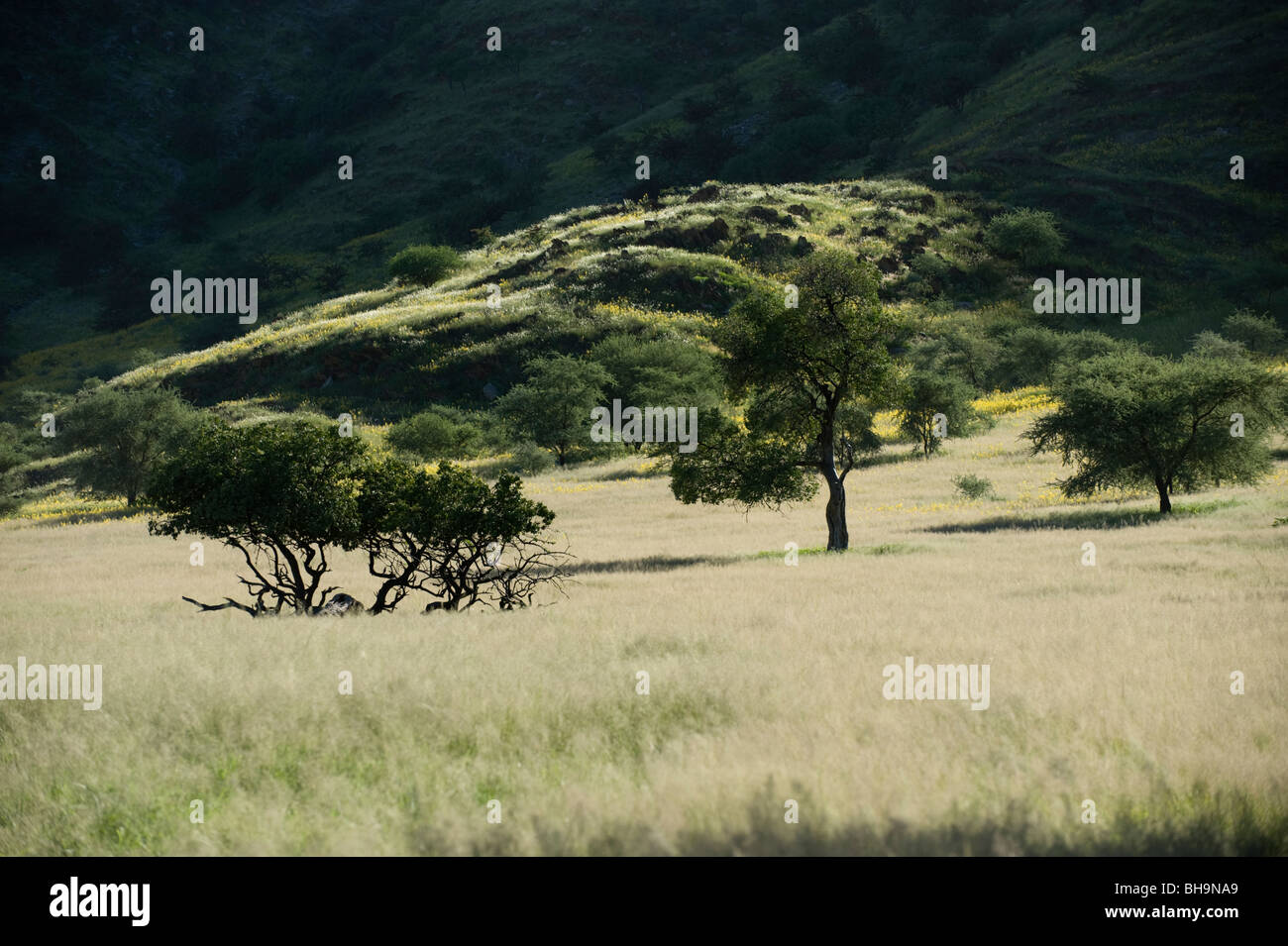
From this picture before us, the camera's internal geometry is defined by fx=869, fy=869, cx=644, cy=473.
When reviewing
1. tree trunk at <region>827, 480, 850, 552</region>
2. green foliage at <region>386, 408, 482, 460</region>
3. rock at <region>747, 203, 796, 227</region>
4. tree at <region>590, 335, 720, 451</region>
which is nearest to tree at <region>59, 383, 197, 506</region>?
green foliage at <region>386, 408, 482, 460</region>

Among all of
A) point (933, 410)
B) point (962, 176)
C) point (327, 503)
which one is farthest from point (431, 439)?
point (962, 176)

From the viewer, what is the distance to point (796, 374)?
27219 millimetres

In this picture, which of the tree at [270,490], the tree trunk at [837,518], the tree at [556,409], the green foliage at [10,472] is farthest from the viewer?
the tree at [556,409]

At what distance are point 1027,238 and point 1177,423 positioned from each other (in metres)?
82.5

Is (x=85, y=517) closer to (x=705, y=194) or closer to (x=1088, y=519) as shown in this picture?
(x=1088, y=519)

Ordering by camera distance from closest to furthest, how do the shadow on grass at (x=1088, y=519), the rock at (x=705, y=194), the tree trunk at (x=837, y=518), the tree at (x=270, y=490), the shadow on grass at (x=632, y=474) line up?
1. the tree at (x=270, y=490)
2. the tree trunk at (x=837, y=518)
3. the shadow on grass at (x=1088, y=519)
4. the shadow on grass at (x=632, y=474)
5. the rock at (x=705, y=194)

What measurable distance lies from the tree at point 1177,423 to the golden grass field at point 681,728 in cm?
1470

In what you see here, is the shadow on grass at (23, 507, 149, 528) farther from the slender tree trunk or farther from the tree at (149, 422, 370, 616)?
the slender tree trunk

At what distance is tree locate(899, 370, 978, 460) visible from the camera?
5259 cm

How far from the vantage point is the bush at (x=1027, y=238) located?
104 m

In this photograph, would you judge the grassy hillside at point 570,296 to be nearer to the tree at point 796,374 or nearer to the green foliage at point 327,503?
the tree at point 796,374

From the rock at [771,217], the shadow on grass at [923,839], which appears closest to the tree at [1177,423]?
the shadow on grass at [923,839]
